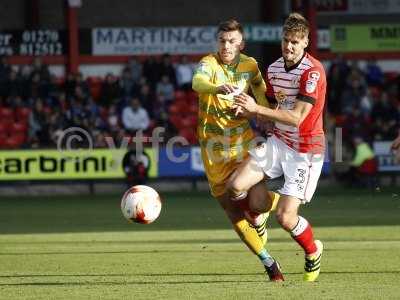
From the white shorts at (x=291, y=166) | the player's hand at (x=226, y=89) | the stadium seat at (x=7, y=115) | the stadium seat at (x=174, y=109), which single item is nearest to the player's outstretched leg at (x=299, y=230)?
the white shorts at (x=291, y=166)

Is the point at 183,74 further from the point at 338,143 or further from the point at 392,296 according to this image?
the point at 392,296

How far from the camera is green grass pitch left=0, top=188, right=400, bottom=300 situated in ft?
31.1

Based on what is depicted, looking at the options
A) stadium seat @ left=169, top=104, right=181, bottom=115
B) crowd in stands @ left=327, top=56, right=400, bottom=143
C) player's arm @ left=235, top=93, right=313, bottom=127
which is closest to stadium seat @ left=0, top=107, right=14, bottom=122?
stadium seat @ left=169, top=104, right=181, bottom=115

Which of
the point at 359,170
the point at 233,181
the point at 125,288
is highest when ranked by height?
the point at 233,181

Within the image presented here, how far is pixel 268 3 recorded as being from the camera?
31688 mm

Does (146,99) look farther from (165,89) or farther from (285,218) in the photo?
(285,218)

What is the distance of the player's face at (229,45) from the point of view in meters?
10.4

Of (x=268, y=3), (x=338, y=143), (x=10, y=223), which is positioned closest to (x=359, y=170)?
(x=338, y=143)

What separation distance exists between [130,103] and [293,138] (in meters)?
16.7

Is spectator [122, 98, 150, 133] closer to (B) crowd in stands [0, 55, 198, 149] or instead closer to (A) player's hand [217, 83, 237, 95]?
(B) crowd in stands [0, 55, 198, 149]

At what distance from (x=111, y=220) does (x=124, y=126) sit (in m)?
8.09

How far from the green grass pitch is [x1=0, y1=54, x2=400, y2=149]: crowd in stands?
4458mm

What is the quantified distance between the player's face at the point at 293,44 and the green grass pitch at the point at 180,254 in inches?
75.2

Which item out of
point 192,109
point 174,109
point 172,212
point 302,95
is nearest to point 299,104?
point 302,95
